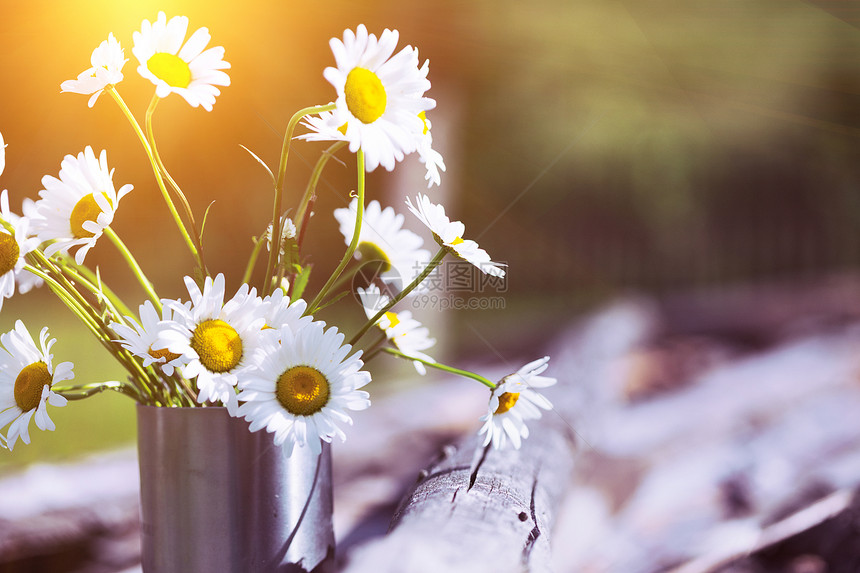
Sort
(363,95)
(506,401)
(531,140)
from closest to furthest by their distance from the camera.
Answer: (363,95) → (506,401) → (531,140)

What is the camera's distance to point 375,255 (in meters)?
0.59

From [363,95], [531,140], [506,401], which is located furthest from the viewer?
[531,140]

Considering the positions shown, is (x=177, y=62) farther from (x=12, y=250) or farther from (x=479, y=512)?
(x=479, y=512)

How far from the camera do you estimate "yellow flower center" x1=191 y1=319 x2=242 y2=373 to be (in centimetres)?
45

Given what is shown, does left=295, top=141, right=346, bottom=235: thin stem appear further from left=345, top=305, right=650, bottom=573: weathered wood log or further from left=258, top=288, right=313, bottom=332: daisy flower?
left=345, top=305, right=650, bottom=573: weathered wood log

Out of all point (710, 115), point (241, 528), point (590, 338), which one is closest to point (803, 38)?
point (710, 115)

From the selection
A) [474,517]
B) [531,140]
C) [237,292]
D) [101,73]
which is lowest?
[474,517]

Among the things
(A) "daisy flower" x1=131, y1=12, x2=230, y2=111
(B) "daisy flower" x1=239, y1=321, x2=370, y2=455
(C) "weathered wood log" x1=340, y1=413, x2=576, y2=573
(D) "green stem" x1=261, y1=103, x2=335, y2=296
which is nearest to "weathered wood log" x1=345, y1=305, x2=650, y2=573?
(C) "weathered wood log" x1=340, y1=413, x2=576, y2=573

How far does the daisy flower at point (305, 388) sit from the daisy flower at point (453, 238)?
100mm

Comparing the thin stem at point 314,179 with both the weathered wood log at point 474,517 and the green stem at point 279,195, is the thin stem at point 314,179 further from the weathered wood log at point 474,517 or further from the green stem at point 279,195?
the weathered wood log at point 474,517

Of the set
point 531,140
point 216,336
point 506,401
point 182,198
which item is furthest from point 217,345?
point 531,140

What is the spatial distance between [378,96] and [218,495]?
314 mm

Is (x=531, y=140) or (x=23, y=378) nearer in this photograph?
(x=23, y=378)

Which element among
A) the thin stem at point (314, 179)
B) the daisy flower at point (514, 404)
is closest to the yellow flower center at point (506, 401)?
the daisy flower at point (514, 404)
